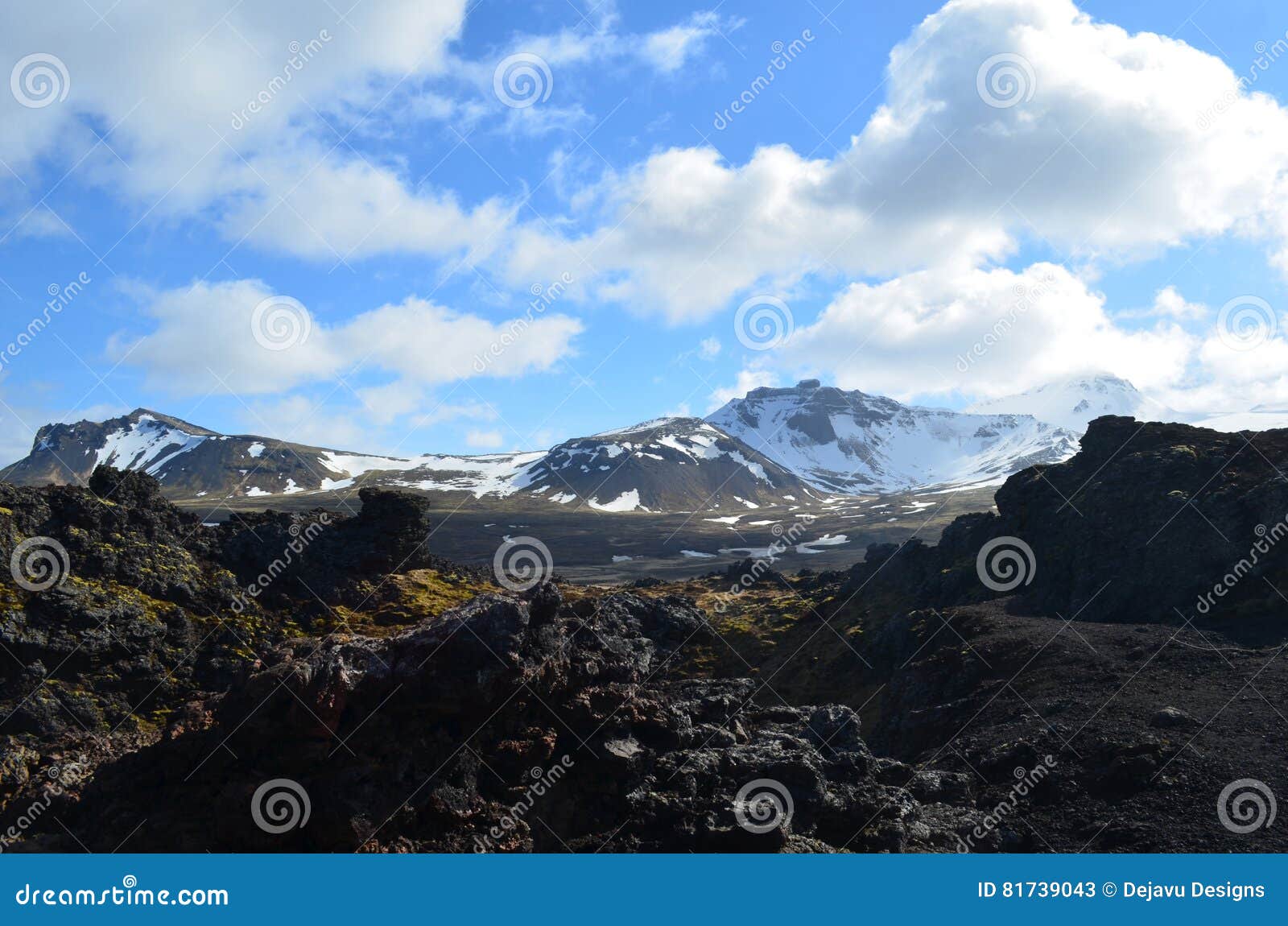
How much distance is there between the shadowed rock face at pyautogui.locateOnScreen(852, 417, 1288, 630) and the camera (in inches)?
1642

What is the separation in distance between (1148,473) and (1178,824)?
116 feet

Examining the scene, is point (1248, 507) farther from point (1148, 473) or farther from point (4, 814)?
point (4, 814)

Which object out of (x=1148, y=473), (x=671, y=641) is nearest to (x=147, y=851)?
(x=671, y=641)

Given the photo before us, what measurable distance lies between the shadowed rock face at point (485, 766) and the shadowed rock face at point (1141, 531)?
24.4 metres

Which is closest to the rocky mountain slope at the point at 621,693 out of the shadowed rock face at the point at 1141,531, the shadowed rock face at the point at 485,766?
the shadowed rock face at the point at 485,766

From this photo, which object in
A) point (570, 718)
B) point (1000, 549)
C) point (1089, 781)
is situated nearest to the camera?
point (570, 718)

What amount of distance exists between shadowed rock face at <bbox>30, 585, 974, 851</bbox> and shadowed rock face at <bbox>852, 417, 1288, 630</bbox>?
961 inches

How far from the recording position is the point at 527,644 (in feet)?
79.2

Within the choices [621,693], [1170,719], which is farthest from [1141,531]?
[621,693]

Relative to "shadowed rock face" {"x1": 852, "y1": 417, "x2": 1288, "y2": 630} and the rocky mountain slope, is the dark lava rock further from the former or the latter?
"shadowed rock face" {"x1": 852, "y1": 417, "x2": 1288, "y2": 630}

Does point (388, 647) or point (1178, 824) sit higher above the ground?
point (388, 647)

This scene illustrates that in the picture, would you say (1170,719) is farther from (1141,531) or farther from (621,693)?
(1141,531)

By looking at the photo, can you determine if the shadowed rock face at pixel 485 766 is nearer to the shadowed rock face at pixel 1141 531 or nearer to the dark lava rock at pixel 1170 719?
the dark lava rock at pixel 1170 719

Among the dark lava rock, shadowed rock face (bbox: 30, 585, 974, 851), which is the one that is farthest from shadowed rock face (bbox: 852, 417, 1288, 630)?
shadowed rock face (bbox: 30, 585, 974, 851)
